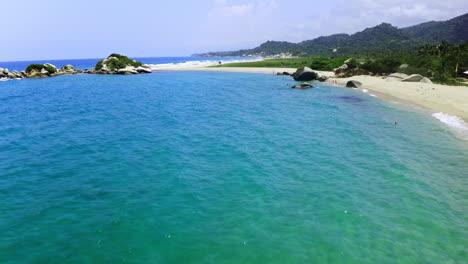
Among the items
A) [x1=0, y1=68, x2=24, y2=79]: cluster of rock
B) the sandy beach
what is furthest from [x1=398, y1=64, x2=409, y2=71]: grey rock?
[x1=0, y1=68, x2=24, y2=79]: cluster of rock

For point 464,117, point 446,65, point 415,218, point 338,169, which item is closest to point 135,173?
point 338,169

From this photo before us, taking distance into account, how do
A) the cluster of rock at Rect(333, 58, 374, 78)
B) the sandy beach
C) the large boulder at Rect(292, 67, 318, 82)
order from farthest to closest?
the cluster of rock at Rect(333, 58, 374, 78), the large boulder at Rect(292, 67, 318, 82), the sandy beach

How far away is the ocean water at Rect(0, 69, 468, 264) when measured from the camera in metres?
10.1

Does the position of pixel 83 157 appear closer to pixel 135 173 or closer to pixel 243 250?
pixel 135 173

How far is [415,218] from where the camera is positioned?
12094 mm

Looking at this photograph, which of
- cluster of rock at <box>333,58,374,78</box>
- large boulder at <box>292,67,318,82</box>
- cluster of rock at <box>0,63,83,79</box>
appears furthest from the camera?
cluster of rock at <box>0,63,83,79</box>

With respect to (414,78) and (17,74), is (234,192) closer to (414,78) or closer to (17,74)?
(414,78)

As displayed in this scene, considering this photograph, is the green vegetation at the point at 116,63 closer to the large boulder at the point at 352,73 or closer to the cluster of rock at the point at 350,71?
the cluster of rock at the point at 350,71

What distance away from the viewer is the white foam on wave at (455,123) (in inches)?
959

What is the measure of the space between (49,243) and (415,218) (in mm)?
15098

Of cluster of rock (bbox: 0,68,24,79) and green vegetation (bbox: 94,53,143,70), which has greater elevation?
green vegetation (bbox: 94,53,143,70)

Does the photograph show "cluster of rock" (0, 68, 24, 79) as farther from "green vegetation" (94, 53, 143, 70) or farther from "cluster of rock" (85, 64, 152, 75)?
"green vegetation" (94, 53, 143, 70)

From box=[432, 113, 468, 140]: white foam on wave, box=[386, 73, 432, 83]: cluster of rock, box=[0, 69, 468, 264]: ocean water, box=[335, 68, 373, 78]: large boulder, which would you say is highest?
box=[335, 68, 373, 78]: large boulder

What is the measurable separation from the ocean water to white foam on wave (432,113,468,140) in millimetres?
982
